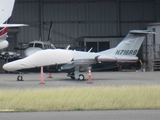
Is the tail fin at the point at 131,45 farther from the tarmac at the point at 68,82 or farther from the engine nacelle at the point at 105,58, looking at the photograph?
the tarmac at the point at 68,82

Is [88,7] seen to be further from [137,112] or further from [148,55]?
[137,112]

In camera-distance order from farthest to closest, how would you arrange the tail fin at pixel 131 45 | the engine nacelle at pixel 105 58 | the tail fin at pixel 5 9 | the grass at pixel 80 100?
the tail fin at pixel 5 9 < the tail fin at pixel 131 45 < the engine nacelle at pixel 105 58 < the grass at pixel 80 100

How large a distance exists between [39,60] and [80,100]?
1110 cm

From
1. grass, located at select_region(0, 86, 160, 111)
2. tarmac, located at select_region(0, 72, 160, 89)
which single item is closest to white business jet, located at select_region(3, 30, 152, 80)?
tarmac, located at select_region(0, 72, 160, 89)

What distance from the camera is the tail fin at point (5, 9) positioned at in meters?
35.3

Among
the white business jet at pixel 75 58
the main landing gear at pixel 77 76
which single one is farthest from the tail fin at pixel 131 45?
the main landing gear at pixel 77 76

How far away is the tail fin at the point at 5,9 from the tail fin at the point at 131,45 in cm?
845

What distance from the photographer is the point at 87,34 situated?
48.9 metres

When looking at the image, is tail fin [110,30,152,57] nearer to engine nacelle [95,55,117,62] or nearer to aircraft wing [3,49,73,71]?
engine nacelle [95,55,117,62]

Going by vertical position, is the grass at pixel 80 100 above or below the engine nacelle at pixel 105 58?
below

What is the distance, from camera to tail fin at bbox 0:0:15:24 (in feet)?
116

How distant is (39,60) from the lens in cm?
2770

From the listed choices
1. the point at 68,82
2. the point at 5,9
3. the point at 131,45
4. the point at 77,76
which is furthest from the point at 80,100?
the point at 5,9

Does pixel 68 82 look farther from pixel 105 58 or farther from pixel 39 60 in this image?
pixel 105 58
